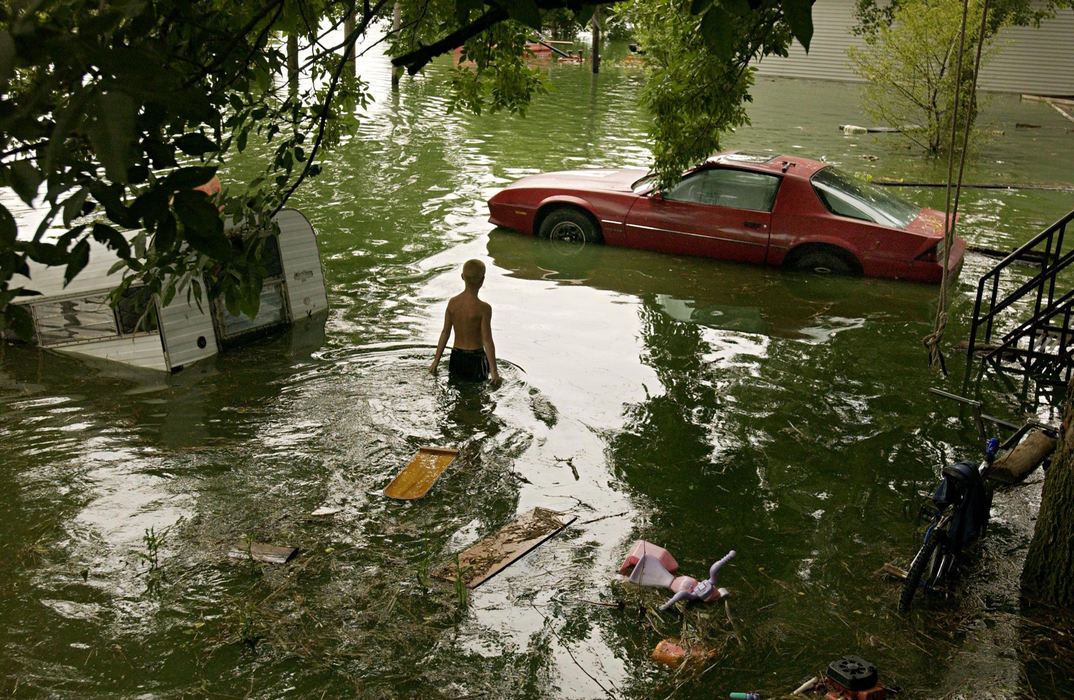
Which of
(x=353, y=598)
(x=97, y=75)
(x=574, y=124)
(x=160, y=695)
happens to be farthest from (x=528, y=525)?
(x=574, y=124)

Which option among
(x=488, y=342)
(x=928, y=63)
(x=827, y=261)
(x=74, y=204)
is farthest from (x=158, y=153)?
(x=928, y=63)

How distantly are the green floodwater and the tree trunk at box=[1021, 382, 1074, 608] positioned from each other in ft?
0.65

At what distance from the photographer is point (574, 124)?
2466cm

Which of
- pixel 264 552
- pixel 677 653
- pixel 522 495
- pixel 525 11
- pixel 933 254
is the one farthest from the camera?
pixel 933 254

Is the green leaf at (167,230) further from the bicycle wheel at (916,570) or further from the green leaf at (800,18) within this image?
the bicycle wheel at (916,570)

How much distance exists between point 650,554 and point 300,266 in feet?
19.3

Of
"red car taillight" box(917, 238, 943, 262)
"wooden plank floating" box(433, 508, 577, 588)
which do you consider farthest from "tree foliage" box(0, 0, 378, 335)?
"red car taillight" box(917, 238, 943, 262)

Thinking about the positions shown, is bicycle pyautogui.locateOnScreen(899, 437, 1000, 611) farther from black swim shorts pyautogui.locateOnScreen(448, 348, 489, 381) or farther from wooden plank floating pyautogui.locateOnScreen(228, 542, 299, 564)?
black swim shorts pyautogui.locateOnScreen(448, 348, 489, 381)

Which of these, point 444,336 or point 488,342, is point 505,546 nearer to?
point 488,342

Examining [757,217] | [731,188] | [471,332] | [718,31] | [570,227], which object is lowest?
[471,332]

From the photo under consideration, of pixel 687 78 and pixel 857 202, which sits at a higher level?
pixel 687 78

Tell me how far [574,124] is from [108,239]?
2265cm

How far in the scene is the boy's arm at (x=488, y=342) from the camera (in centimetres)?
815

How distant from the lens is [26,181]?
1916 mm
